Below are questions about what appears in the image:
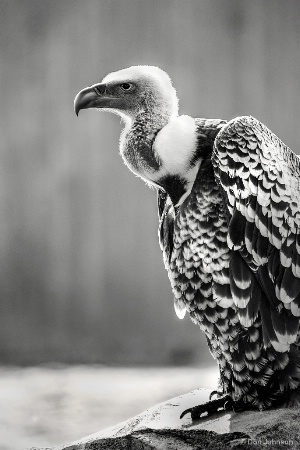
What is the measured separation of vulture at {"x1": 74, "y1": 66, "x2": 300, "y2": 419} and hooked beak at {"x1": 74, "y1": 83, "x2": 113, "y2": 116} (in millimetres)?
146

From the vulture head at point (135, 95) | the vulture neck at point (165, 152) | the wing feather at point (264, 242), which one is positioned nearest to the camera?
the wing feather at point (264, 242)

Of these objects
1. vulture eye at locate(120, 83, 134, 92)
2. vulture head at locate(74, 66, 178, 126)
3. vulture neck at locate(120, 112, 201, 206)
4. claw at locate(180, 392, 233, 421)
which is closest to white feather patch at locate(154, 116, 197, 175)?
vulture neck at locate(120, 112, 201, 206)

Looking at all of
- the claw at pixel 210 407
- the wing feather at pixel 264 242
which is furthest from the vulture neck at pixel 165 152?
the claw at pixel 210 407

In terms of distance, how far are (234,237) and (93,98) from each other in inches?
27.4

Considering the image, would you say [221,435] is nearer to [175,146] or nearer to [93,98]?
[175,146]

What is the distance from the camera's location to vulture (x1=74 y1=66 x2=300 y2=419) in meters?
1.92

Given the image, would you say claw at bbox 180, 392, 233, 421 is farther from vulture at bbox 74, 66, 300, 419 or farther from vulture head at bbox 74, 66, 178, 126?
vulture head at bbox 74, 66, 178, 126

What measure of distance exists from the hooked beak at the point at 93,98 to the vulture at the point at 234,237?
15 cm

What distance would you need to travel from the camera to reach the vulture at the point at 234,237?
1.92 metres

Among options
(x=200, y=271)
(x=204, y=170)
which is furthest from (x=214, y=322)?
(x=204, y=170)

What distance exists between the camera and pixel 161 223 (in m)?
2.29

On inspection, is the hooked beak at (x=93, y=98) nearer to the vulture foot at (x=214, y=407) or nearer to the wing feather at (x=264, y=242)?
the wing feather at (x=264, y=242)

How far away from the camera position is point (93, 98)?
2240 millimetres

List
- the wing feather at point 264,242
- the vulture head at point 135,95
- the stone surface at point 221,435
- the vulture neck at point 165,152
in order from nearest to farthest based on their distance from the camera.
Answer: the stone surface at point 221,435 < the wing feather at point 264,242 < the vulture neck at point 165,152 < the vulture head at point 135,95
